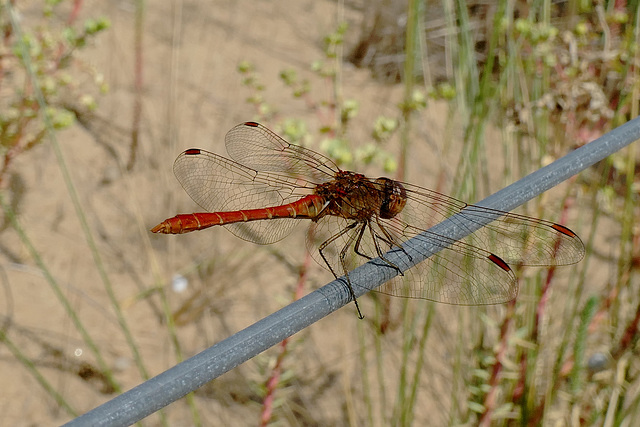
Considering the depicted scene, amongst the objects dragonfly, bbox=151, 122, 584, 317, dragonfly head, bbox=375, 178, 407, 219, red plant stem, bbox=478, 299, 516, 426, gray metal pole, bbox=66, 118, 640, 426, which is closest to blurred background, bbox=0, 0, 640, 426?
red plant stem, bbox=478, 299, 516, 426

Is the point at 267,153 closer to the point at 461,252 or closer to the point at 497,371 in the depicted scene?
the point at 461,252

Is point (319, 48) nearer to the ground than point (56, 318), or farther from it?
farther from it

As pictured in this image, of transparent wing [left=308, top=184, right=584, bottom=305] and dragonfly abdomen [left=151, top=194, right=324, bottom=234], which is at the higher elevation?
dragonfly abdomen [left=151, top=194, right=324, bottom=234]

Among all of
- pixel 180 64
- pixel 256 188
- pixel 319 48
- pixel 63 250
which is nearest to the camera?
pixel 256 188

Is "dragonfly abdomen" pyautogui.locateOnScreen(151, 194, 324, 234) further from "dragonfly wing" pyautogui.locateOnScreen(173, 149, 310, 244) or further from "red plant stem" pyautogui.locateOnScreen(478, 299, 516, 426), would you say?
"red plant stem" pyautogui.locateOnScreen(478, 299, 516, 426)

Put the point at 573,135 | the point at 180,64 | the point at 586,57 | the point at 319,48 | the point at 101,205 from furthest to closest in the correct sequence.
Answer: the point at 319,48
the point at 180,64
the point at 101,205
the point at 586,57
the point at 573,135

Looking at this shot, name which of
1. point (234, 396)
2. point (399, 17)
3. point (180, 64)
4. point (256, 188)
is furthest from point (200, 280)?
point (399, 17)

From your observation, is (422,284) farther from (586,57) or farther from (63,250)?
(63,250)
